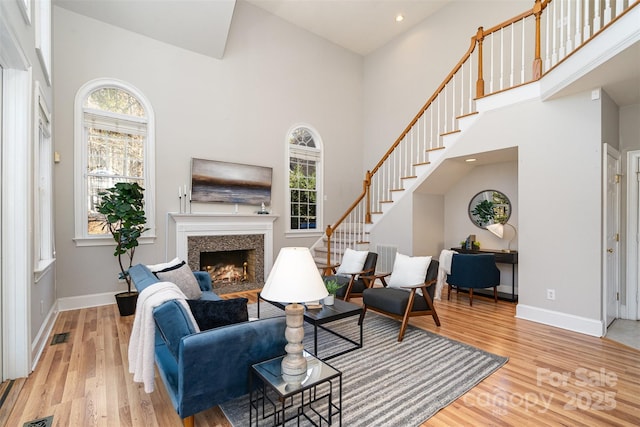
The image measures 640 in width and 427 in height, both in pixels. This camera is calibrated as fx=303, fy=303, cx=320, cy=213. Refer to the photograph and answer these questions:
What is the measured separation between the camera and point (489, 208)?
5.40 meters

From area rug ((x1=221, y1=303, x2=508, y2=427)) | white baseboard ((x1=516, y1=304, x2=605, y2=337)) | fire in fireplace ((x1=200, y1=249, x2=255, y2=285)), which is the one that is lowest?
area rug ((x1=221, y1=303, x2=508, y2=427))

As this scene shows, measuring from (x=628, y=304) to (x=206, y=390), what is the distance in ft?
16.6

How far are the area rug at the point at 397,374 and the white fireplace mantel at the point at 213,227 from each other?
260 cm

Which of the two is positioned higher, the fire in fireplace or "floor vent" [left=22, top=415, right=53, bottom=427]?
the fire in fireplace

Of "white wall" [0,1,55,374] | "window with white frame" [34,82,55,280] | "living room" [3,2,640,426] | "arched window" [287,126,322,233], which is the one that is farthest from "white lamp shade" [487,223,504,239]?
"window with white frame" [34,82,55,280]

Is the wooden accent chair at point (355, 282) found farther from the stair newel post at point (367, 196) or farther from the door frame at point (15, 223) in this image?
the door frame at point (15, 223)

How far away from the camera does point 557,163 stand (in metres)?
3.66

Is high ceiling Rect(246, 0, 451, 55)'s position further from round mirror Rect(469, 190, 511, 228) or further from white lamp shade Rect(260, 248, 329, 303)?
white lamp shade Rect(260, 248, 329, 303)

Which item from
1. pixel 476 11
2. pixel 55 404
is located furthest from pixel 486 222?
pixel 55 404

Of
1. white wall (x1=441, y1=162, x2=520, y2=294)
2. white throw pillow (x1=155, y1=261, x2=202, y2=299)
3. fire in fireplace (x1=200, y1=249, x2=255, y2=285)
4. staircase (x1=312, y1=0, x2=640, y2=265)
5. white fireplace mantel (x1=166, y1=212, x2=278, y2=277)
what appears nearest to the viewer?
white throw pillow (x1=155, y1=261, x2=202, y2=299)

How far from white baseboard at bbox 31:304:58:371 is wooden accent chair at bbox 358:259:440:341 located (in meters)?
3.04

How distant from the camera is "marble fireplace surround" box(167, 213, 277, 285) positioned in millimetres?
4969

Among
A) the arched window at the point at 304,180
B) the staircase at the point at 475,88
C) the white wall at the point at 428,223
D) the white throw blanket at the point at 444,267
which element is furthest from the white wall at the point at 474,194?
the arched window at the point at 304,180

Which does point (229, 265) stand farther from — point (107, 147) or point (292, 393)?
point (292, 393)
